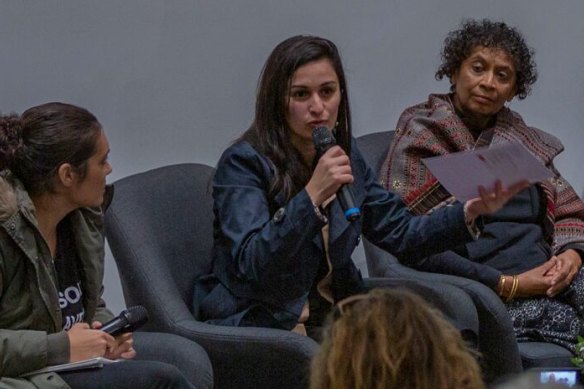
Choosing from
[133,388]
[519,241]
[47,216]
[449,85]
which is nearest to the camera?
[133,388]

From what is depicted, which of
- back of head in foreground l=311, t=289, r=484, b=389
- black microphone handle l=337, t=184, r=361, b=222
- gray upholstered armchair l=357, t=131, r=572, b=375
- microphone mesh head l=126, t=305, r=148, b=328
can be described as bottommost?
gray upholstered armchair l=357, t=131, r=572, b=375

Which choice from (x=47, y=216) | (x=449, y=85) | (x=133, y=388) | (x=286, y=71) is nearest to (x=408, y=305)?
(x=133, y=388)

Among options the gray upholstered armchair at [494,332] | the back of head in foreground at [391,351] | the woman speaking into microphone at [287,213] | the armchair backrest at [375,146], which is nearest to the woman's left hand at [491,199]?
the woman speaking into microphone at [287,213]

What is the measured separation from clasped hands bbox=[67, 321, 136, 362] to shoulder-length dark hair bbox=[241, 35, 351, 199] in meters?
0.61

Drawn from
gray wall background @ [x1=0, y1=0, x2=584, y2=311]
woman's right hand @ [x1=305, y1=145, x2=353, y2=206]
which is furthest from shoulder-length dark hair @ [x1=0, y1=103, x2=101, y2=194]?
gray wall background @ [x1=0, y1=0, x2=584, y2=311]

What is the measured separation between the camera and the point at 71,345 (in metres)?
2.46

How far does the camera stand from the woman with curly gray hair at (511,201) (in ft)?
11.3

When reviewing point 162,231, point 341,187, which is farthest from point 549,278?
point 162,231

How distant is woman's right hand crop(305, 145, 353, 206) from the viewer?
2693mm

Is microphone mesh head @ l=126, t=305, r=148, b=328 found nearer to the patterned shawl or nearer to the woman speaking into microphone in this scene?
the woman speaking into microphone

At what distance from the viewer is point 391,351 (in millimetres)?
1465

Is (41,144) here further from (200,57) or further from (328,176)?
(200,57)

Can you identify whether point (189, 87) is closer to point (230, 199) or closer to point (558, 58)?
point (230, 199)

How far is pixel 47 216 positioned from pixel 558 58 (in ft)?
7.76
